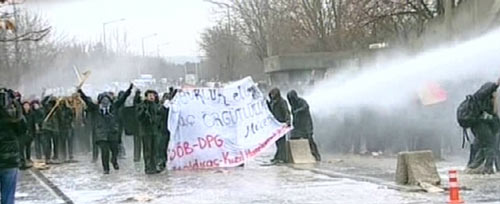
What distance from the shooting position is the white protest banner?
70.5ft

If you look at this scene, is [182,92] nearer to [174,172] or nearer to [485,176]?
[174,172]

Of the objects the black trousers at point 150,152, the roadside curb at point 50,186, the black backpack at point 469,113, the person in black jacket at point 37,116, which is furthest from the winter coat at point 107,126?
the black backpack at point 469,113

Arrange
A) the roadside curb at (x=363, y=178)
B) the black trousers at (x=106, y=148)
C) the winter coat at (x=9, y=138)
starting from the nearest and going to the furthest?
1. the winter coat at (x=9, y=138)
2. the roadside curb at (x=363, y=178)
3. the black trousers at (x=106, y=148)

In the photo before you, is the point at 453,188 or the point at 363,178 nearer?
the point at 453,188

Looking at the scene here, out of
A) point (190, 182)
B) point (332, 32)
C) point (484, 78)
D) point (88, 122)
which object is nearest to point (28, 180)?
point (190, 182)

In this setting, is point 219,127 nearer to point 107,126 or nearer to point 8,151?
point 107,126

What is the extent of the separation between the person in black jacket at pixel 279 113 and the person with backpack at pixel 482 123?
5455 millimetres

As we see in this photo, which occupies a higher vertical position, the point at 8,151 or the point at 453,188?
the point at 8,151

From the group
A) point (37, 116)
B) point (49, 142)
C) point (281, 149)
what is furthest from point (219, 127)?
point (49, 142)

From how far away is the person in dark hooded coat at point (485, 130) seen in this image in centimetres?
1745

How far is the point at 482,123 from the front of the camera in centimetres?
1764

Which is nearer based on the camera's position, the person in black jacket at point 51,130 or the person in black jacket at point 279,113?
the person in black jacket at point 279,113

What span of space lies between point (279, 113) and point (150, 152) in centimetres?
369

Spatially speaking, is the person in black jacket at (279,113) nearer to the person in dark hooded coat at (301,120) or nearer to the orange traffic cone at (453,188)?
the person in dark hooded coat at (301,120)
